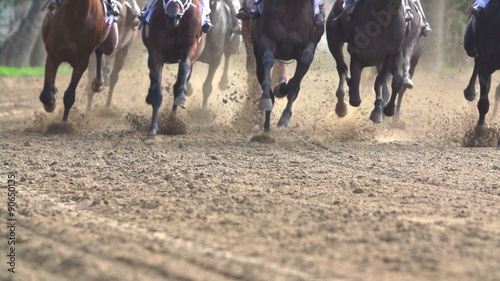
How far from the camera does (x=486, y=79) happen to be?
12.0 metres

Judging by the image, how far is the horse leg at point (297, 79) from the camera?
11953 mm

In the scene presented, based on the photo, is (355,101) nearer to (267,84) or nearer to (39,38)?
(267,84)

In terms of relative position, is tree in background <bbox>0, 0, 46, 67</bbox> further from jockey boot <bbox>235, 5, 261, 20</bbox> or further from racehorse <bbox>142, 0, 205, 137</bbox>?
racehorse <bbox>142, 0, 205, 137</bbox>

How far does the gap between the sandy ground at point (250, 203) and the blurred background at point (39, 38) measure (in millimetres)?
13099

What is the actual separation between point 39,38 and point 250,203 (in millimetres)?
21561

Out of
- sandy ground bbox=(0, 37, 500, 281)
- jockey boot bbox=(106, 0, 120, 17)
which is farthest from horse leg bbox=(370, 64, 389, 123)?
jockey boot bbox=(106, 0, 120, 17)

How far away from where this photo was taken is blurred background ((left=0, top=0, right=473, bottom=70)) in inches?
1054

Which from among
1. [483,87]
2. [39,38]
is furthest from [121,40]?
[39,38]

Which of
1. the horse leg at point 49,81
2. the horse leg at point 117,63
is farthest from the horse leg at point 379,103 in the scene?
the horse leg at point 117,63

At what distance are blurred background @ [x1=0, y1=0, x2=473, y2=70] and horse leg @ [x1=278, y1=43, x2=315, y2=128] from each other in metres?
13.8

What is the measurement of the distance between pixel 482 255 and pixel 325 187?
283cm

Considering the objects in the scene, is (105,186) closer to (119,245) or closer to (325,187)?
(325,187)

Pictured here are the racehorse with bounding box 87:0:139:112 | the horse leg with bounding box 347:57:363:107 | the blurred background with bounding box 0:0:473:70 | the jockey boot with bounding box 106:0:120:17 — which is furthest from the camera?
the blurred background with bounding box 0:0:473:70

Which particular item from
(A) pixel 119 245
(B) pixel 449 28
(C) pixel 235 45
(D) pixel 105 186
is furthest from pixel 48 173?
(B) pixel 449 28
